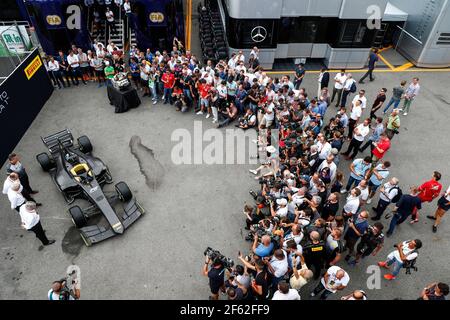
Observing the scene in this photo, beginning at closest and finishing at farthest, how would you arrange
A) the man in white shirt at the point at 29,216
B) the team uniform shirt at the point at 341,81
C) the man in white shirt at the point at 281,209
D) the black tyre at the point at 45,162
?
the man in white shirt at the point at 29,216 → the man in white shirt at the point at 281,209 → the black tyre at the point at 45,162 → the team uniform shirt at the point at 341,81

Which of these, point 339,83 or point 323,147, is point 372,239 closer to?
point 323,147

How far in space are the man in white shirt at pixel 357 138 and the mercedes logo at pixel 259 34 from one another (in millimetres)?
6829

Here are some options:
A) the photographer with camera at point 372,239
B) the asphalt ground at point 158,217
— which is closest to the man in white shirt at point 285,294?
the asphalt ground at point 158,217

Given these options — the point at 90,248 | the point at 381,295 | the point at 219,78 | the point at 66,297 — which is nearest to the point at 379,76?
the point at 219,78

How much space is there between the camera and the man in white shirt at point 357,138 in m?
10.1

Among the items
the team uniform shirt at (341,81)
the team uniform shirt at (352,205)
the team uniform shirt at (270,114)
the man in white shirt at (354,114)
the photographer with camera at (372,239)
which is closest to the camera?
the photographer with camera at (372,239)

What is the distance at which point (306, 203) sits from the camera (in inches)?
317

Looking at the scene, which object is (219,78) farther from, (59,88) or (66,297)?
(66,297)

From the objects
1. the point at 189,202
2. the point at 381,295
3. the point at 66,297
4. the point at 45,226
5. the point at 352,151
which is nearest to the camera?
the point at 66,297

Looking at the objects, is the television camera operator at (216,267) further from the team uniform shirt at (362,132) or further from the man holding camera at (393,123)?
the man holding camera at (393,123)

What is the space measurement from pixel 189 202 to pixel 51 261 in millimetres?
3914

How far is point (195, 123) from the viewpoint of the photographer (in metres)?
13.0

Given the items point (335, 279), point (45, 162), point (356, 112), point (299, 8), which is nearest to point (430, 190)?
point (356, 112)

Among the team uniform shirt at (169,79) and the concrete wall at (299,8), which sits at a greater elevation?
the concrete wall at (299,8)
